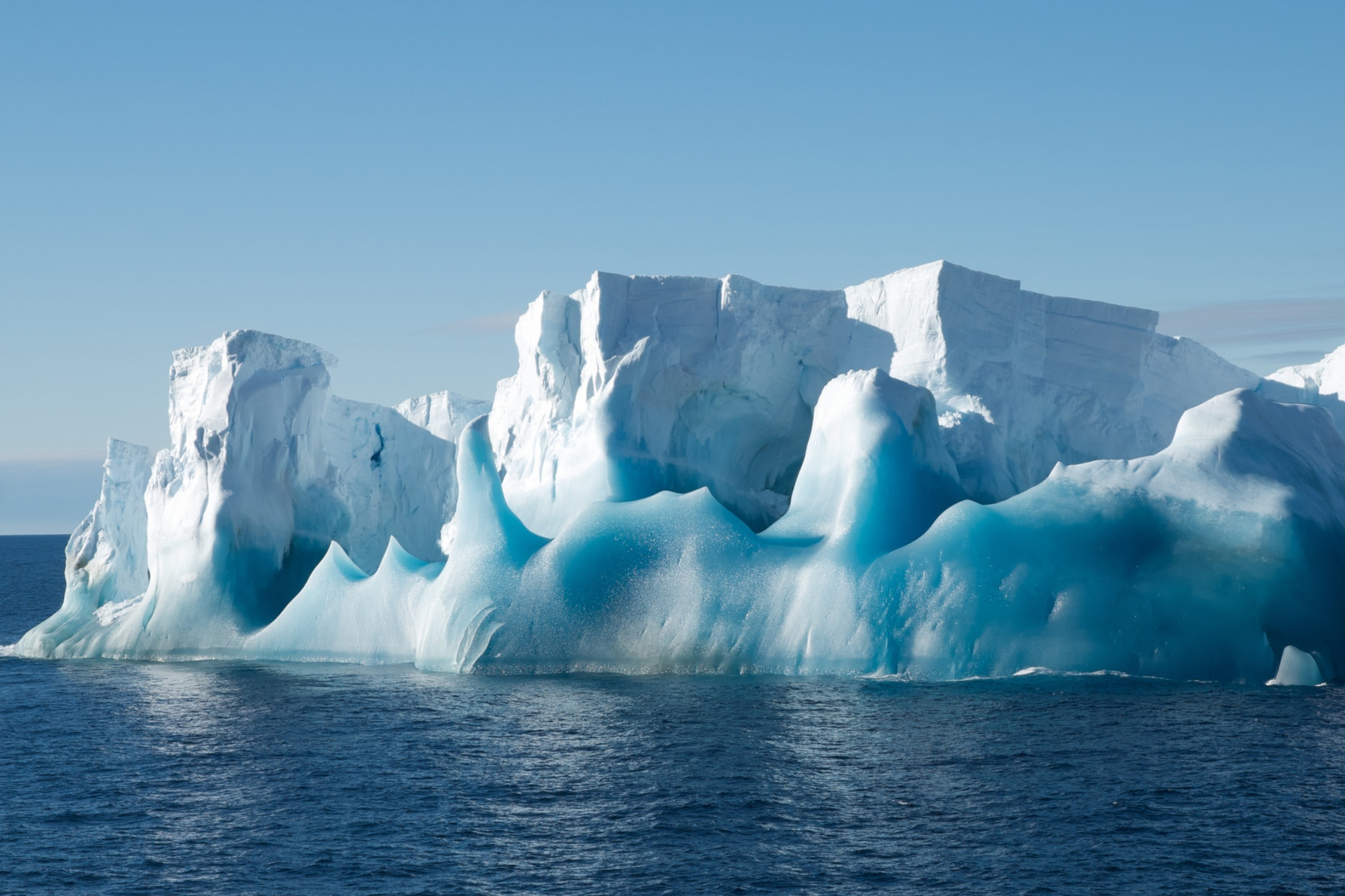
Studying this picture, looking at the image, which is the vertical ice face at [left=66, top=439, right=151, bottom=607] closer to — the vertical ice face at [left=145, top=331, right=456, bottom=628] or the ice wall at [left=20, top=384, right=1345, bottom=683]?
the vertical ice face at [left=145, top=331, right=456, bottom=628]

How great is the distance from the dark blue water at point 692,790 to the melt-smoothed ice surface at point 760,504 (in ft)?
4.64

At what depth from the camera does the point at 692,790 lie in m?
15.6

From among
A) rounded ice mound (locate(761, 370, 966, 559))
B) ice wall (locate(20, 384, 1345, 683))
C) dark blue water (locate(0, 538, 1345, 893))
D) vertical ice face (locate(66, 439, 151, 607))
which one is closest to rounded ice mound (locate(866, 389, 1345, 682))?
ice wall (locate(20, 384, 1345, 683))

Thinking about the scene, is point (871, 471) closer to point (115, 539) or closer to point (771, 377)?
point (771, 377)

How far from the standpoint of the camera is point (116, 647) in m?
30.6

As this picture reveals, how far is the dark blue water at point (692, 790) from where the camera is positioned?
41.6ft

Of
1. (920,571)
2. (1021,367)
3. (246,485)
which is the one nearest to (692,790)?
(920,571)

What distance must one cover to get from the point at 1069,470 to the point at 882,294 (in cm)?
1055

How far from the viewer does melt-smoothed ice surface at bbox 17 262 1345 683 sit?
21.7m

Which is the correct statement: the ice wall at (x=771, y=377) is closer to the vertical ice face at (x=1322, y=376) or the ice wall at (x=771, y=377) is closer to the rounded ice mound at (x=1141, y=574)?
the vertical ice face at (x=1322, y=376)

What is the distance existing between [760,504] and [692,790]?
17055mm

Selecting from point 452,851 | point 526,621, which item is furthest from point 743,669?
point 452,851

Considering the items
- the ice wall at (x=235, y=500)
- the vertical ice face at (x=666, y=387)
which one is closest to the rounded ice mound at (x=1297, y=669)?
the vertical ice face at (x=666, y=387)

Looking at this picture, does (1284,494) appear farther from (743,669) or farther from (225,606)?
(225,606)
